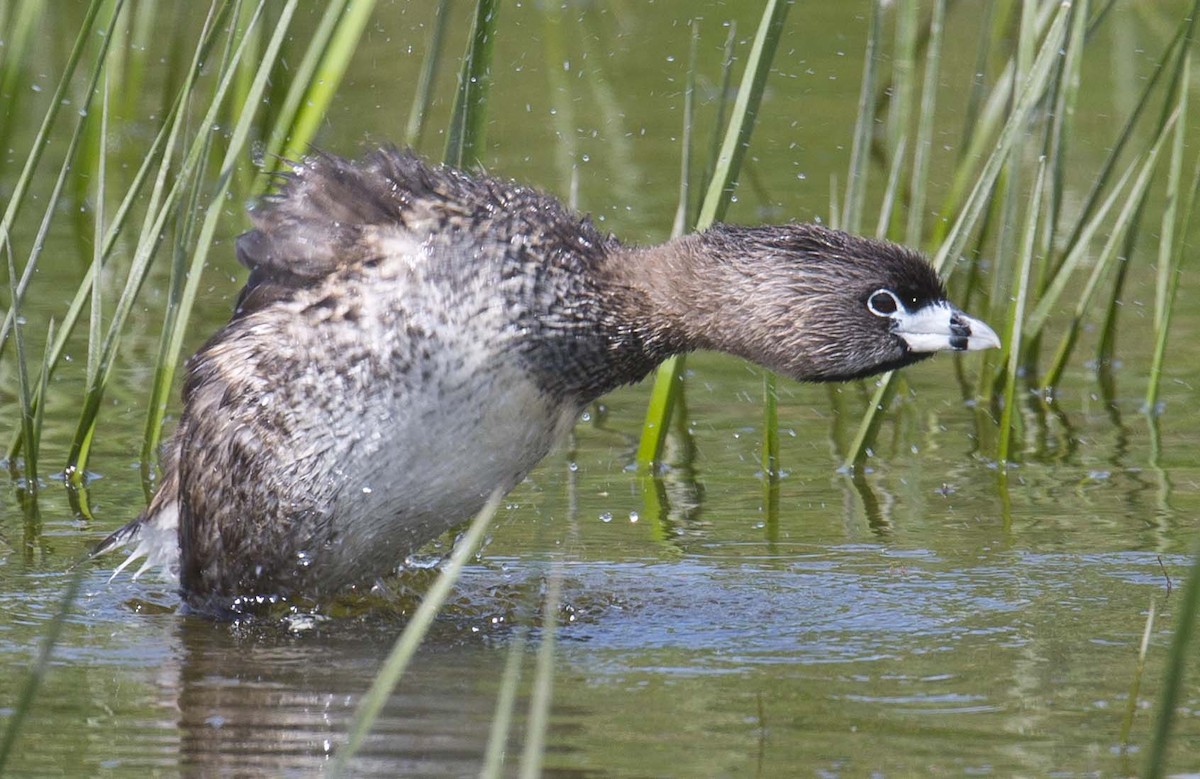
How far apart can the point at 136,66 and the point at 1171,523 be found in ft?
21.0

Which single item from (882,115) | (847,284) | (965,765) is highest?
(882,115)

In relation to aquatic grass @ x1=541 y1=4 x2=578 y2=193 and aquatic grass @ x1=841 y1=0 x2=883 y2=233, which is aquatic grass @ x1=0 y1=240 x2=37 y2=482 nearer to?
aquatic grass @ x1=841 y1=0 x2=883 y2=233

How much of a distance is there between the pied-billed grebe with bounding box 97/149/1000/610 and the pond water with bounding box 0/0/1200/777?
0.35m

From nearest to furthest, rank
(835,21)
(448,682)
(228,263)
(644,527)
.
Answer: (448,682)
(644,527)
(228,263)
(835,21)

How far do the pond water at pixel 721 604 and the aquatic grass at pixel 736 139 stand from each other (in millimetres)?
464

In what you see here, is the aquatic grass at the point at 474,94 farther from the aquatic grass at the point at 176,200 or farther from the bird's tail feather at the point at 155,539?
the bird's tail feather at the point at 155,539

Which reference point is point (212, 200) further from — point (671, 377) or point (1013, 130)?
point (1013, 130)

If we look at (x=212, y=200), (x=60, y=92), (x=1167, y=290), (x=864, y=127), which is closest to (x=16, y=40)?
(x=60, y=92)

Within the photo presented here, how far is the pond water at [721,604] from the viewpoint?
4840 mm

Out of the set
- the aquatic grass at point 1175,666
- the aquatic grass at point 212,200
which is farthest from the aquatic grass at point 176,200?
the aquatic grass at point 1175,666

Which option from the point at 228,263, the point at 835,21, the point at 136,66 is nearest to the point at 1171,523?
the point at 228,263

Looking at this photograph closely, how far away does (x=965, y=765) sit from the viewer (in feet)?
15.0

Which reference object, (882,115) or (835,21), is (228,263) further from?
(835,21)

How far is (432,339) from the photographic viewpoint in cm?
565
